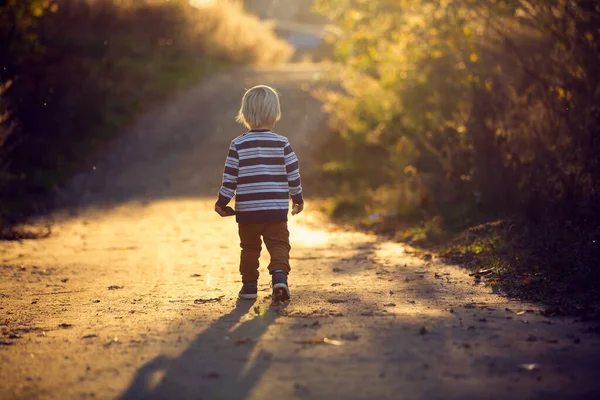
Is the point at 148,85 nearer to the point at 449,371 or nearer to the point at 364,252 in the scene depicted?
the point at 364,252

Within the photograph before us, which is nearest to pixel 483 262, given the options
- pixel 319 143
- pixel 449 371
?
pixel 449 371

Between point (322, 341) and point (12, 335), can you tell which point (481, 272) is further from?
point (12, 335)

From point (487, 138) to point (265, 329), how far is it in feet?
20.8

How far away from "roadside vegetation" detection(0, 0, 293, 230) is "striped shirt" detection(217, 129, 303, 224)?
5421mm

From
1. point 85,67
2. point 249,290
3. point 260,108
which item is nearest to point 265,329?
point 249,290

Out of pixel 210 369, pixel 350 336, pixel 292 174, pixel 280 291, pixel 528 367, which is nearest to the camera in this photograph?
pixel 528 367

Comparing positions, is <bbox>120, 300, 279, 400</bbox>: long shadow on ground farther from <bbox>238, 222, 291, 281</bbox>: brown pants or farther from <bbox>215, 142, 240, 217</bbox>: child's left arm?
<bbox>215, 142, 240, 217</bbox>: child's left arm

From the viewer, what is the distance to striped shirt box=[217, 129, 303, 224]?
682 cm

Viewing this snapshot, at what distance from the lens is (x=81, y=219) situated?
543 inches

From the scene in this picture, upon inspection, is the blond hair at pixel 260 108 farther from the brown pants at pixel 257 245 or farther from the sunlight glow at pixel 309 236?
the sunlight glow at pixel 309 236

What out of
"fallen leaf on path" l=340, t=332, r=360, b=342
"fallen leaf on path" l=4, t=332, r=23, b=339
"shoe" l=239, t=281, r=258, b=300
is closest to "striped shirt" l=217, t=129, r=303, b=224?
"shoe" l=239, t=281, r=258, b=300

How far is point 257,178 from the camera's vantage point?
684 cm

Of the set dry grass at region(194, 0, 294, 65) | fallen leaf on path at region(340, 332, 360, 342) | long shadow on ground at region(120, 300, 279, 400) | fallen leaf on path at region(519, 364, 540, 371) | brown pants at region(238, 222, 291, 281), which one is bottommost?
long shadow on ground at region(120, 300, 279, 400)

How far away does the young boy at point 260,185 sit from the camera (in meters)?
6.83
